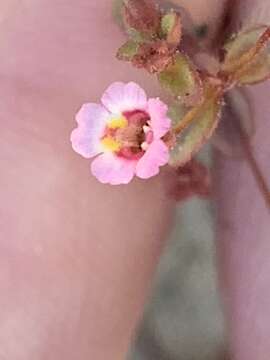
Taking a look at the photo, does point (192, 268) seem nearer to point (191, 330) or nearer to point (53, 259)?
point (191, 330)

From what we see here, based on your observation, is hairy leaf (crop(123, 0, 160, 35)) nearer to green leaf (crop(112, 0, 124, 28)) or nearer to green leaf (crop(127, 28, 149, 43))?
green leaf (crop(127, 28, 149, 43))

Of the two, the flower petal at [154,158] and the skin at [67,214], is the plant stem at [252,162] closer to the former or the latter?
the skin at [67,214]

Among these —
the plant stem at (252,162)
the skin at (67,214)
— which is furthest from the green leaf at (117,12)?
the plant stem at (252,162)

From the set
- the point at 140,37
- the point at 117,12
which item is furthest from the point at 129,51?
the point at 117,12

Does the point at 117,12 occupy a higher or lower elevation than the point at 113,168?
higher

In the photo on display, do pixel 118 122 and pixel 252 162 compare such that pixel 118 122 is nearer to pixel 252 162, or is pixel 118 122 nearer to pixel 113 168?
pixel 113 168

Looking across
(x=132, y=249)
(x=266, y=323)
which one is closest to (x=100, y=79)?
(x=132, y=249)

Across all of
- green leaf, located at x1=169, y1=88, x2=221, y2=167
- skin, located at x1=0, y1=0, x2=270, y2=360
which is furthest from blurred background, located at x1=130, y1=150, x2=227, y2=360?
green leaf, located at x1=169, y1=88, x2=221, y2=167
